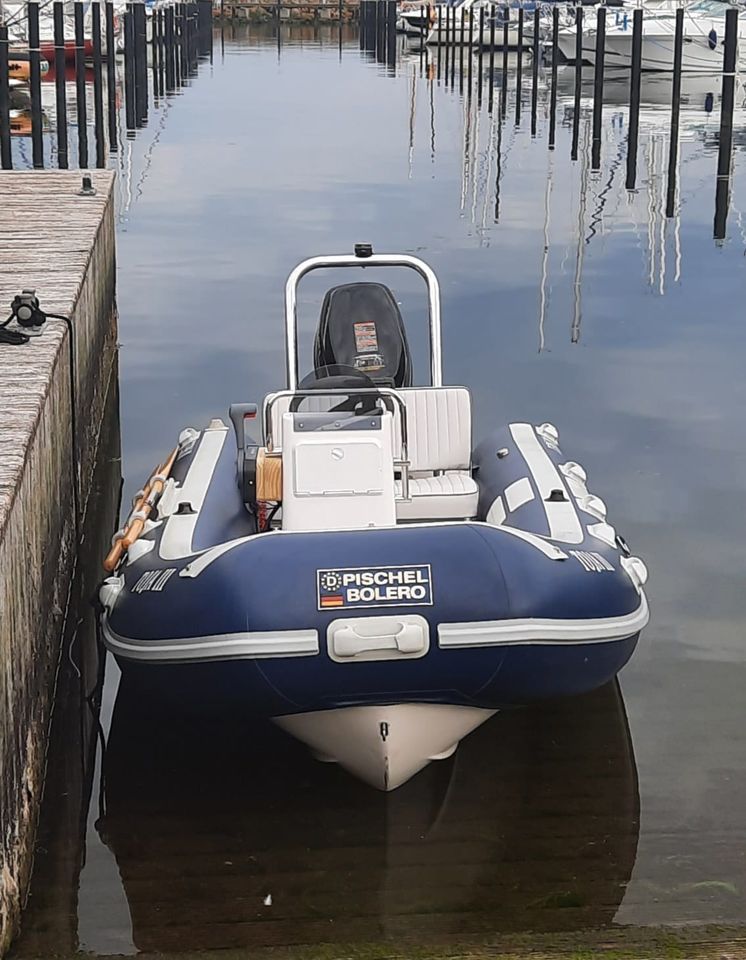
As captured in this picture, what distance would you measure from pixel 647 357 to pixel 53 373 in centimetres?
655

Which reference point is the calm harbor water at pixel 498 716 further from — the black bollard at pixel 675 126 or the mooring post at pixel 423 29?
the mooring post at pixel 423 29

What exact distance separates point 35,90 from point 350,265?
1489 centimetres

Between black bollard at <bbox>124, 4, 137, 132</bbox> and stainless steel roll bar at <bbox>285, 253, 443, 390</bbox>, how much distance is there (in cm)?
1991

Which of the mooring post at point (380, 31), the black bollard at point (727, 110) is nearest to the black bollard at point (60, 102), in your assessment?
the black bollard at point (727, 110)

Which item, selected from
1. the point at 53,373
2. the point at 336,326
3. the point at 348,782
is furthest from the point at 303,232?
the point at 348,782

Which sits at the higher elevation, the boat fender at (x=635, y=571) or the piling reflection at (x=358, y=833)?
the boat fender at (x=635, y=571)

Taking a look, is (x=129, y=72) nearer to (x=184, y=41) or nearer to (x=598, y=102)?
(x=598, y=102)

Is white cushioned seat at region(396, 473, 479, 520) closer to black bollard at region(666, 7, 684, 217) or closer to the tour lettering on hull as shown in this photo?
the tour lettering on hull

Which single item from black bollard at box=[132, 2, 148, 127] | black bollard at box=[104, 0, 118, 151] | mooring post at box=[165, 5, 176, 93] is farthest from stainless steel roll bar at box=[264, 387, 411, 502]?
mooring post at box=[165, 5, 176, 93]

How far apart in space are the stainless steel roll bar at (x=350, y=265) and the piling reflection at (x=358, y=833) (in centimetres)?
173

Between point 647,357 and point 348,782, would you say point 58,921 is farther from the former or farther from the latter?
point 647,357

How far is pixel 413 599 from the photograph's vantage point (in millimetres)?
4668

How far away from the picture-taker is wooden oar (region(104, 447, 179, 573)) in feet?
18.3

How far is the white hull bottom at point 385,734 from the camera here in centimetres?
485
